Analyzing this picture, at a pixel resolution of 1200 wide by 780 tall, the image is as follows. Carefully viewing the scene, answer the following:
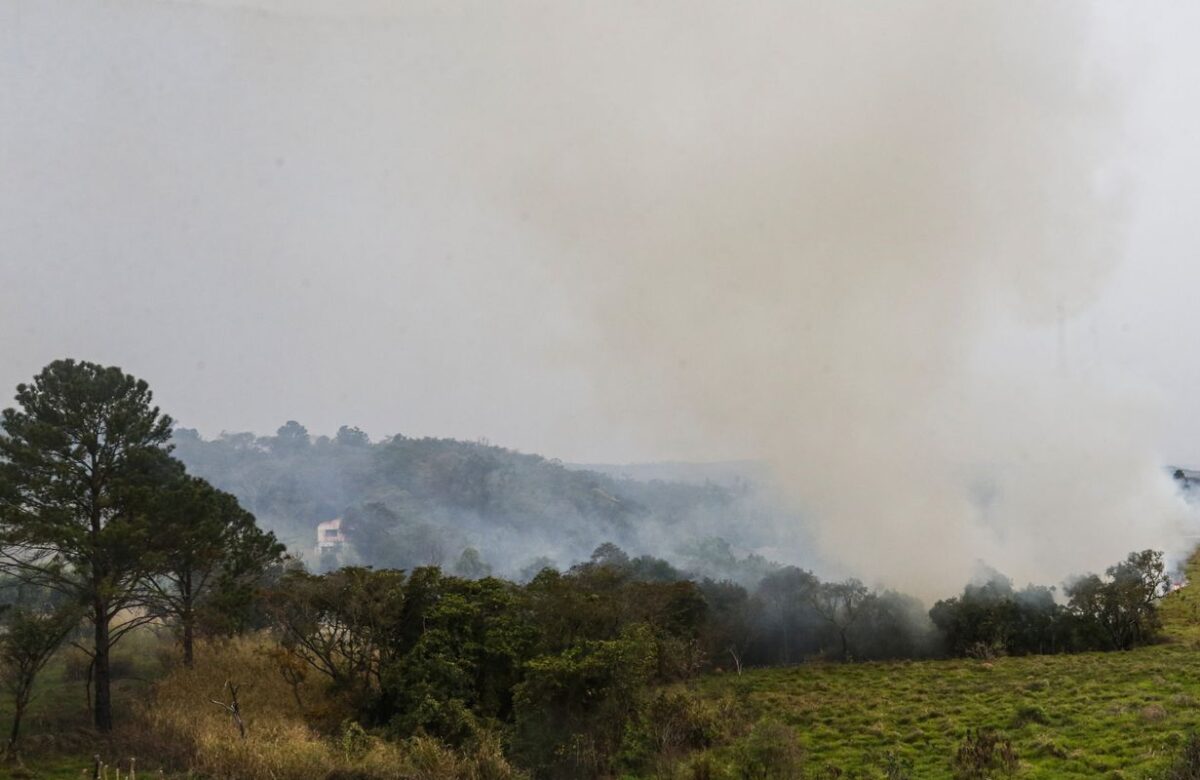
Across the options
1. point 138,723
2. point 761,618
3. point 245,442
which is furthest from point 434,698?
point 245,442

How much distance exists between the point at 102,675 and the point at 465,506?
11329 centimetres

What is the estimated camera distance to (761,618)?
4538 cm

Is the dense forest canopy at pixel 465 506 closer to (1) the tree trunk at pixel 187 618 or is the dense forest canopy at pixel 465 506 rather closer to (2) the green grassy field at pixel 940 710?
(2) the green grassy field at pixel 940 710

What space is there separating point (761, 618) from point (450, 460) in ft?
371

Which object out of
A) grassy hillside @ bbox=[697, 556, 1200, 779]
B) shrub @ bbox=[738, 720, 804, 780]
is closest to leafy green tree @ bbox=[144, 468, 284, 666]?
grassy hillside @ bbox=[697, 556, 1200, 779]

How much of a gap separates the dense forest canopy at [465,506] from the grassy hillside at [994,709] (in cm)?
3878

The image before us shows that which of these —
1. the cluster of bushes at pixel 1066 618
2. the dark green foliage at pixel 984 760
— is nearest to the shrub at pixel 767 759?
the dark green foliage at pixel 984 760

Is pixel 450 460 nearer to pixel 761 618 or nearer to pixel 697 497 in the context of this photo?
pixel 697 497

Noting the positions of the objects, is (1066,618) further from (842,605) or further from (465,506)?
(465,506)

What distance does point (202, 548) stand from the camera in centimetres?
2638

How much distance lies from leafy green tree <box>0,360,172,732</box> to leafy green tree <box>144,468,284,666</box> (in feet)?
2.11

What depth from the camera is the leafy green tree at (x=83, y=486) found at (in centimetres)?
2405

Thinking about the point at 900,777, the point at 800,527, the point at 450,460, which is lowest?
the point at 900,777

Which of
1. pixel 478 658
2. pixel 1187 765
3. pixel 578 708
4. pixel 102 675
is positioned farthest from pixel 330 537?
pixel 1187 765
